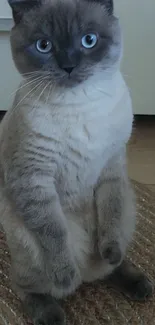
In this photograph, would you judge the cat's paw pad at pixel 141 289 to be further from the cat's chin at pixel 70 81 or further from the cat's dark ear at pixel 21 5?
the cat's dark ear at pixel 21 5

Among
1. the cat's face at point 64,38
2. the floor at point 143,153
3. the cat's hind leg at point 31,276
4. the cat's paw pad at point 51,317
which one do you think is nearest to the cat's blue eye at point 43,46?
the cat's face at point 64,38

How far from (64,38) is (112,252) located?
41 cm

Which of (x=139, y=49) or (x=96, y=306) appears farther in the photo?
(x=139, y=49)

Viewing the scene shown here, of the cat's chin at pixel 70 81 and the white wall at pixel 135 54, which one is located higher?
the cat's chin at pixel 70 81

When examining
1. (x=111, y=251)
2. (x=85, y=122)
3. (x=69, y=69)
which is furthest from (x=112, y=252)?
(x=69, y=69)

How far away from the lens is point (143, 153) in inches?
74.5

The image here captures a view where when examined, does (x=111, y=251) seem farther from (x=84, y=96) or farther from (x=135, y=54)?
(x=135, y=54)

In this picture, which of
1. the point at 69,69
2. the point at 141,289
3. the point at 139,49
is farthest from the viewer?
the point at 139,49

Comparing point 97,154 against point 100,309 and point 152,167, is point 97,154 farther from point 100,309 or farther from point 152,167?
point 152,167

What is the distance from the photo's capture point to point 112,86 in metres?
1.02

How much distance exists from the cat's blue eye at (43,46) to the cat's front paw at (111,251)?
0.38 meters

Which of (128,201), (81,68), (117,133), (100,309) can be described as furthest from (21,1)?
(100,309)

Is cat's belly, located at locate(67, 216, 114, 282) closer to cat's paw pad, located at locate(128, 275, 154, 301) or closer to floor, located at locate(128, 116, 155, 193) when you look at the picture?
cat's paw pad, located at locate(128, 275, 154, 301)

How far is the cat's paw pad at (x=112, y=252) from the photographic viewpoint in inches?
41.6
